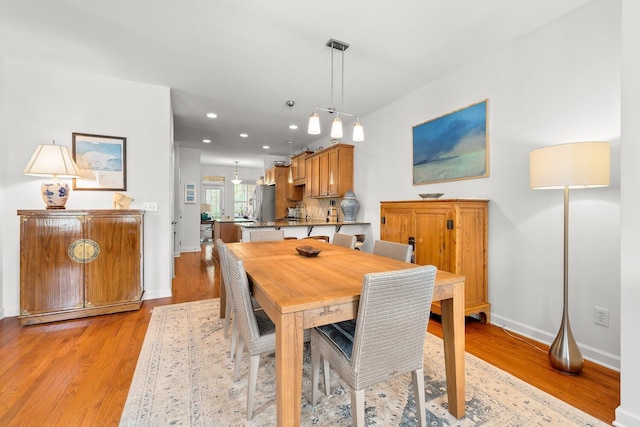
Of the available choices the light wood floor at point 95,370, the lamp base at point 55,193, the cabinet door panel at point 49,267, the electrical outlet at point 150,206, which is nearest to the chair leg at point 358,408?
the light wood floor at point 95,370

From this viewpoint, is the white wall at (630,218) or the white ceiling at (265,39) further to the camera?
the white ceiling at (265,39)

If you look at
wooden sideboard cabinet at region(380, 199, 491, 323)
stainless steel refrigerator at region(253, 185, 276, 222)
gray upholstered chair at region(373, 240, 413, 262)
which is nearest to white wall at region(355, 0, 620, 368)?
wooden sideboard cabinet at region(380, 199, 491, 323)

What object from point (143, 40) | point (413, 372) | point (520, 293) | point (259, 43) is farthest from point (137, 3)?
point (520, 293)

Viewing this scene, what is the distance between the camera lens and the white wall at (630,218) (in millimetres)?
1380

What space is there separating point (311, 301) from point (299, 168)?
5493 millimetres

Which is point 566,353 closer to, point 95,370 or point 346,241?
point 346,241

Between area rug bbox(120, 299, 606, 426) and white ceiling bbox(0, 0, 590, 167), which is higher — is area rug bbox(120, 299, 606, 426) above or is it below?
below

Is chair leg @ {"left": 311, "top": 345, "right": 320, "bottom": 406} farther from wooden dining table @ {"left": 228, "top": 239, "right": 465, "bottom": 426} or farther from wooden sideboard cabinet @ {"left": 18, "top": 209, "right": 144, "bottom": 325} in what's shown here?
wooden sideboard cabinet @ {"left": 18, "top": 209, "right": 144, "bottom": 325}

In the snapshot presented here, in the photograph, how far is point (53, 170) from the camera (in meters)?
2.69

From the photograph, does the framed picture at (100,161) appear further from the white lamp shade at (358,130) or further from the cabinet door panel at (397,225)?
the cabinet door panel at (397,225)

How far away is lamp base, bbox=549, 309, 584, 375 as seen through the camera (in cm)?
187

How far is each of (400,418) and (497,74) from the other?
3.04 metres

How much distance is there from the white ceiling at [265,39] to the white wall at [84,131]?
0.19m

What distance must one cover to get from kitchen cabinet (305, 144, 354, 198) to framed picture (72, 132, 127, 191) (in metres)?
3.12
